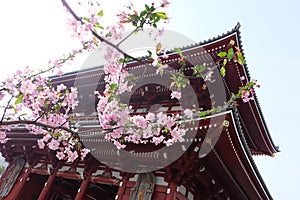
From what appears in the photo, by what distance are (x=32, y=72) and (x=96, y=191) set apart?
819 cm

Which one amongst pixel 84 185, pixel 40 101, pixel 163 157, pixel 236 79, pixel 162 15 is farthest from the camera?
pixel 236 79

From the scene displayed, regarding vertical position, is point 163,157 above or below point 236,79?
below

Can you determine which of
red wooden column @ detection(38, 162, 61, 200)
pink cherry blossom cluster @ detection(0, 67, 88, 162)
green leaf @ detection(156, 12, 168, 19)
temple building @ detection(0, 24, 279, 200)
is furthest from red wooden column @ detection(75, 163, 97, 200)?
green leaf @ detection(156, 12, 168, 19)

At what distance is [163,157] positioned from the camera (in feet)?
21.8

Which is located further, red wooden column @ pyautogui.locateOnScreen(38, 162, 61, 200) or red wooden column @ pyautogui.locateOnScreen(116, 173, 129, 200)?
red wooden column @ pyautogui.locateOnScreen(38, 162, 61, 200)

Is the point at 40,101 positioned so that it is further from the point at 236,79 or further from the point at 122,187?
the point at 236,79

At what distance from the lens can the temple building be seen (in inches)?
241

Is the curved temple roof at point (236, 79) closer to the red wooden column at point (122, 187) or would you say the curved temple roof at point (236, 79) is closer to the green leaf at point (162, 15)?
the red wooden column at point (122, 187)

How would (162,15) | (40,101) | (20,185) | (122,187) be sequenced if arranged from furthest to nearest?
(20,185) < (122,187) < (40,101) < (162,15)

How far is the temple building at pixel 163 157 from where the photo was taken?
6121mm

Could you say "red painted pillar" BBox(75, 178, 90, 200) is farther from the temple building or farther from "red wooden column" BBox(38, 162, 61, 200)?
"red wooden column" BBox(38, 162, 61, 200)

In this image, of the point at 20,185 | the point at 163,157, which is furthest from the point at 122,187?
the point at 20,185

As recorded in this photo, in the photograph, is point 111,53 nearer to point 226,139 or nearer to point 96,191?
point 226,139

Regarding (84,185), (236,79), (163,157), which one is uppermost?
(236,79)
